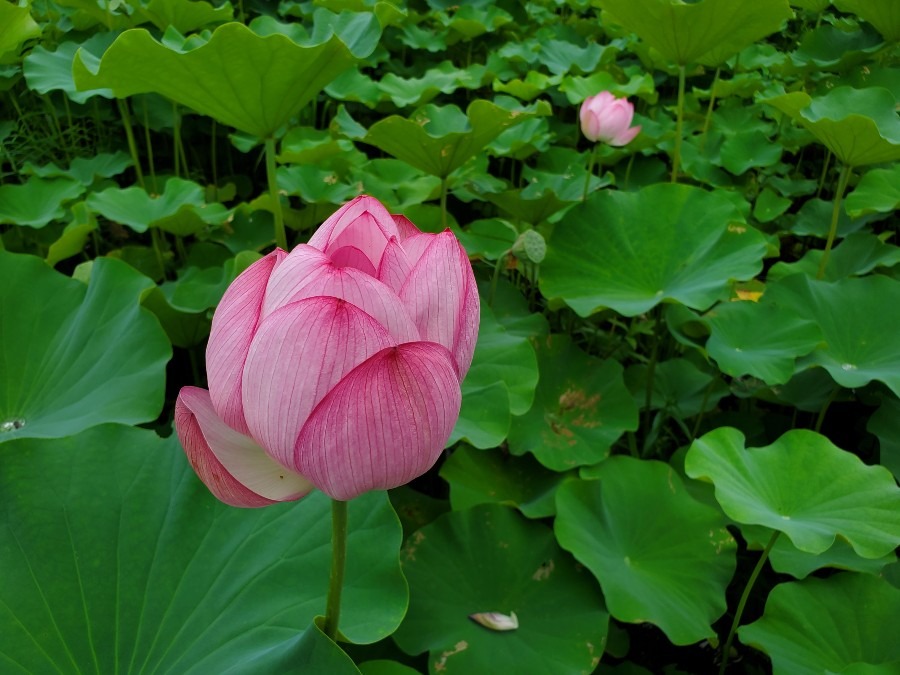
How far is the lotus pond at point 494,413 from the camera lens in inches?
26.3

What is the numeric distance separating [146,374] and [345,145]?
0.92m

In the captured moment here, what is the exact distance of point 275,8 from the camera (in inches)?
114

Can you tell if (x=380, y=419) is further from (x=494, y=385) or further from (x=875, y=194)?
(x=875, y=194)

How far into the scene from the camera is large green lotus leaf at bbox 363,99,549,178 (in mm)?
1212

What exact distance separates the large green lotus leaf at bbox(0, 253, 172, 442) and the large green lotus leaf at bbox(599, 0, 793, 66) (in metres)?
1.02

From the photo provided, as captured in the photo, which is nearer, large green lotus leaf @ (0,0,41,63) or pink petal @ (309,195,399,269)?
pink petal @ (309,195,399,269)

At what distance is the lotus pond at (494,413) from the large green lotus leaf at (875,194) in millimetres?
14

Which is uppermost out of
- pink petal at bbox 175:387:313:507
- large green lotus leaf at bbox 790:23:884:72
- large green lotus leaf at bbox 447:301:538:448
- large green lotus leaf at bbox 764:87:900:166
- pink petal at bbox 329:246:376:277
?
pink petal at bbox 329:246:376:277

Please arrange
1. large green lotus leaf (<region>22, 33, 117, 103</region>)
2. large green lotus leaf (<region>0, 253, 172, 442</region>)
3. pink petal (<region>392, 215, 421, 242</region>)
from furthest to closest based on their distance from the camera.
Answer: large green lotus leaf (<region>22, 33, 117, 103</region>) < large green lotus leaf (<region>0, 253, 172, 442</region>) < pink petal (<region>392, 215, 421, 242</region>)

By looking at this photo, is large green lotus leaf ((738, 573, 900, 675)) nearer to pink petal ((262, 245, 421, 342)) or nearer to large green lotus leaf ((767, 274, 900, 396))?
large green lotus leaf ((767, 274, 900, 396))

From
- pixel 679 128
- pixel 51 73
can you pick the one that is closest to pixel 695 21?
pixel 679 128

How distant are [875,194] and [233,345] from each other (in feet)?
5.00

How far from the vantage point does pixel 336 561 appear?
1.77 ft

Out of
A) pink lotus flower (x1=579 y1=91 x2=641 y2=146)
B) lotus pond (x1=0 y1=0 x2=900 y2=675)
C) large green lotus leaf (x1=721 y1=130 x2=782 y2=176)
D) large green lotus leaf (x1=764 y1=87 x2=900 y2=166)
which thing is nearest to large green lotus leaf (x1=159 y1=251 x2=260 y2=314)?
lotus pond (x1=0 y1=0 x2=900 y2=675)
